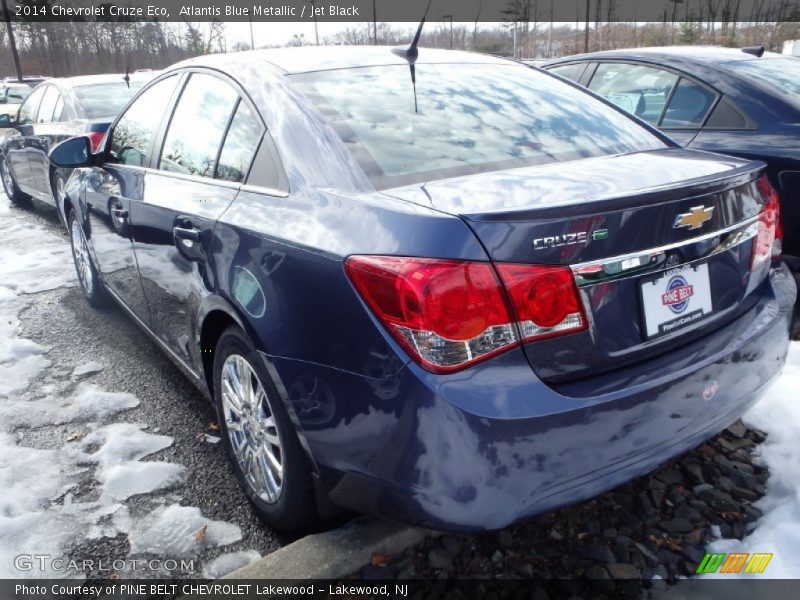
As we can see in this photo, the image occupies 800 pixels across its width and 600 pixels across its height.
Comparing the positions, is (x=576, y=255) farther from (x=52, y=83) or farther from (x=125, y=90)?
(x=52, y=83)

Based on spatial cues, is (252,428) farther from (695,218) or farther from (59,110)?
(59,110)

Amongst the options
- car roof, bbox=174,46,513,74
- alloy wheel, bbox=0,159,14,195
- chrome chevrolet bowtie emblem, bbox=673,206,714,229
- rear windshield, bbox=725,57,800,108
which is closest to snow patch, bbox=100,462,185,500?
car roof, bbox=174,46,513,74

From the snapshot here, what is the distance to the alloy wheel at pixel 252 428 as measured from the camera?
86.8 inches

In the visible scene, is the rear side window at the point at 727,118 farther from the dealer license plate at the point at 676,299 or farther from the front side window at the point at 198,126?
the front side window at the point at 198,126

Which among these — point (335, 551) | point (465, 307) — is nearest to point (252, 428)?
point (335, 551)

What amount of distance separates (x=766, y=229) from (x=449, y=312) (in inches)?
49.9

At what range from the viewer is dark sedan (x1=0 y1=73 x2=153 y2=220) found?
21.2ft

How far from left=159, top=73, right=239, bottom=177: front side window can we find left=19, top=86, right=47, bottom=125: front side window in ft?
19.4

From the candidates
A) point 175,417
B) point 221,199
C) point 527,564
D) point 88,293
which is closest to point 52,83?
point 88,293

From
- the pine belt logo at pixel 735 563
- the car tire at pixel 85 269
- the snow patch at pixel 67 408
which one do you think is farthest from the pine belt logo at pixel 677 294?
the car tire at pixel 85 269

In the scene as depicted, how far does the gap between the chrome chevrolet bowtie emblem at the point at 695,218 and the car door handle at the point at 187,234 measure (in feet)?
5.34

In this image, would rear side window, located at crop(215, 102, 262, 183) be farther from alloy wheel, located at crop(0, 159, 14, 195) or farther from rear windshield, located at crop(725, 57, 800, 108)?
alloy wheel, located at crop(0, 159, 14, 195)

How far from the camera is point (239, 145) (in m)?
2.41

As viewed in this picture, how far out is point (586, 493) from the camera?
1695mm
